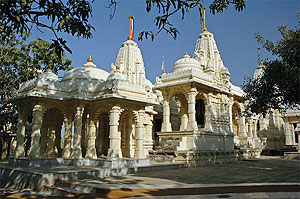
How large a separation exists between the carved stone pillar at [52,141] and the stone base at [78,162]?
7.43ft

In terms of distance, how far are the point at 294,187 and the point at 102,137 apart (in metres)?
13.6

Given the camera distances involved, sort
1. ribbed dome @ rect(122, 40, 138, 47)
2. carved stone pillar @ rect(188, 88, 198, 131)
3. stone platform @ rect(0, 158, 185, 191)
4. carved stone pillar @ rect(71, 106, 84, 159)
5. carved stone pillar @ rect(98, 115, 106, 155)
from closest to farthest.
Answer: stone platform @ rect(0, 158, 185, 191)
carved stone pillar @ rect(71, 106, 84, 159)
carved stone pillar @ rect(188, 88, 198, 131)
carved stone pillar @ rect(98, 115, 106, 155)
ribbed dome @ rect(122, 40, 138, 47)

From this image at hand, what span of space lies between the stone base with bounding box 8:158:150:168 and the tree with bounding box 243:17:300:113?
7.25 metres

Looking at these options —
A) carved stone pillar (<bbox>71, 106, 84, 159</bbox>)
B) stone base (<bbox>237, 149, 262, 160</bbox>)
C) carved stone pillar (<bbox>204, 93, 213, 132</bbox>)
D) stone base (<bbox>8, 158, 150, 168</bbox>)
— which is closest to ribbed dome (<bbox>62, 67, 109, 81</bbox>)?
carved stone pillar (<bbox>71, 106, 84, 159</bbox>)

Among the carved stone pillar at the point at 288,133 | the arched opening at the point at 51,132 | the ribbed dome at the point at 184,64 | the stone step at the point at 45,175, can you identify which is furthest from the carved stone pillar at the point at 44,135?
the carved stone pillar at the point at 288,133

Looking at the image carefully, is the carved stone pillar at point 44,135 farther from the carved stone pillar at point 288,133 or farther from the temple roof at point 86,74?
the carved stone pillar at point 288,133

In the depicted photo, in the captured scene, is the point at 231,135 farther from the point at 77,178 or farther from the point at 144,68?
the point at 77,178

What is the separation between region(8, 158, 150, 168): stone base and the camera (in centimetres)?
1319

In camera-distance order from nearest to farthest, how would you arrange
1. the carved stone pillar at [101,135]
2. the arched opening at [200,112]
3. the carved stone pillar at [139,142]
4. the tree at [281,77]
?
the tree at [281,77] < the carved stone pillar at [139,142] < the carved stone pillar at [101,135] < the arched opening at [200,112]

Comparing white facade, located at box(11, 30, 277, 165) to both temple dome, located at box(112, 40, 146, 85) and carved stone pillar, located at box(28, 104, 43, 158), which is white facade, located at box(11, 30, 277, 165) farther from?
temple dome, located at box(112, 40, 146, 85)

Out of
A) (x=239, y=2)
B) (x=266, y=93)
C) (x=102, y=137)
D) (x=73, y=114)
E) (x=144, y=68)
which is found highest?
(x=144, y=68)

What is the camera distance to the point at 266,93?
1385 cm

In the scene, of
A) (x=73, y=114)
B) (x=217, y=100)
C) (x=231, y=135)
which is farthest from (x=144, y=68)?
(x=73, y=114)

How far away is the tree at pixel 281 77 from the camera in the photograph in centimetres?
1197
